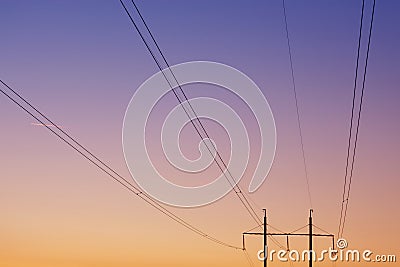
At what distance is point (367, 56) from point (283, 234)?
108 feet

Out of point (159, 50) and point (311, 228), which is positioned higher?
point (311, 228)

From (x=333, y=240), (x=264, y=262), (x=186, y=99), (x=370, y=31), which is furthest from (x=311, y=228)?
(x=370, y=31)

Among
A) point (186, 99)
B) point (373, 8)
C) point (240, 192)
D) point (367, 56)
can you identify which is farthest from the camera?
point (240, 192)

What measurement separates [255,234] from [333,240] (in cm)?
638

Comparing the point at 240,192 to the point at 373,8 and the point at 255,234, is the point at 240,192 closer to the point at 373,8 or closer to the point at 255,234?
the point at 255,234

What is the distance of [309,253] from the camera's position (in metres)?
65.6

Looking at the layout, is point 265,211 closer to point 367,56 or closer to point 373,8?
point 367,56

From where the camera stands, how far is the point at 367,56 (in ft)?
103

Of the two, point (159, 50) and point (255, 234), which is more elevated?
point (255, 234)

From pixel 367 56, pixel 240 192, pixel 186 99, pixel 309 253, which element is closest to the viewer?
pixel 367 56

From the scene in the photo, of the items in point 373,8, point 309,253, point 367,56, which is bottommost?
point 373,8

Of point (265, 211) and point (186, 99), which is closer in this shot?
point (186, 99)

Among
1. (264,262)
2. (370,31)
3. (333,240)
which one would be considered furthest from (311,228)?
(370,31)

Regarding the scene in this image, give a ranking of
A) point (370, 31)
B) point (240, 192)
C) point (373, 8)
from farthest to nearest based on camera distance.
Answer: point (240, 192)
point (370, 31)
point (373, 8)
